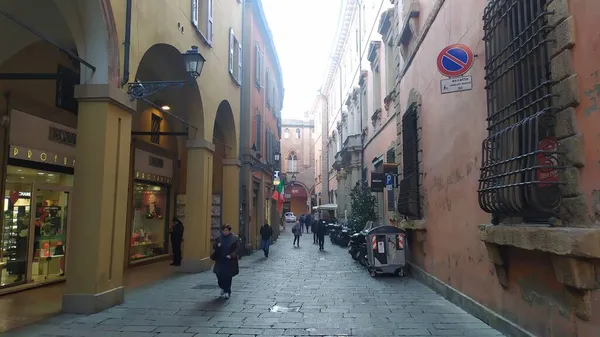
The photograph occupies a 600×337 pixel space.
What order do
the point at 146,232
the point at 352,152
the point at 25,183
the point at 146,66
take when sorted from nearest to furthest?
the point at 25,183 → the point at 146,66 → the point at 146,232 → the point at 352,152

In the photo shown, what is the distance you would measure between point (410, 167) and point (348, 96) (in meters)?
17.6

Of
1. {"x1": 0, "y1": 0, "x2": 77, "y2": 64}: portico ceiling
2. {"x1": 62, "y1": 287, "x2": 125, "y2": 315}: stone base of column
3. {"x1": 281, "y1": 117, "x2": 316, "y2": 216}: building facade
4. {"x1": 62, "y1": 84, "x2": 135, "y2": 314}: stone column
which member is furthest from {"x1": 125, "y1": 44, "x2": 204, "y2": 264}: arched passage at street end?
{"x1": 281, "y1": 117, "x2": 316, "y2": 216}: building facade

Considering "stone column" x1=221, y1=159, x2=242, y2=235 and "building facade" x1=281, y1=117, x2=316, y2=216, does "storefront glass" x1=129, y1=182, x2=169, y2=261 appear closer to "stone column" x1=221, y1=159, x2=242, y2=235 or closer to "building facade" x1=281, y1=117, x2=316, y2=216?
"stone column" x1=221, y1=159, x2=242, y2=235

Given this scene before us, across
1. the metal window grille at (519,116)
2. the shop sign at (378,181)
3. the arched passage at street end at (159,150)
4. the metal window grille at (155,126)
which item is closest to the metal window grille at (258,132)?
the arched passage at street end at (159,150)

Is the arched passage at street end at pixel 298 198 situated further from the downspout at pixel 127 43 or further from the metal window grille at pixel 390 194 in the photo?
the downspout at pixel 127 43

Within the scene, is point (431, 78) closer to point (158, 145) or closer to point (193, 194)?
point (193, 194)

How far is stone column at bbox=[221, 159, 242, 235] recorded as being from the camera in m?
17.1

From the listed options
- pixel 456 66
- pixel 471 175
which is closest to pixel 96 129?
pixel 456 66

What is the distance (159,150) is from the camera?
53.1 feet

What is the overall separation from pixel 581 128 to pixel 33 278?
10.4 meters

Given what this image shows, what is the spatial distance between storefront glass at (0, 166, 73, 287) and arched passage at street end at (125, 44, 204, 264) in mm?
2550

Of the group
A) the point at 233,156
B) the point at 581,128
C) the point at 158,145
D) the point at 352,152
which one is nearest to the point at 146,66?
the point at 158,145

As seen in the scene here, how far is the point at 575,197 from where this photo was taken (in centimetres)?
437

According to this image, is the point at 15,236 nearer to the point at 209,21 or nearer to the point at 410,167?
the point at 209,21
